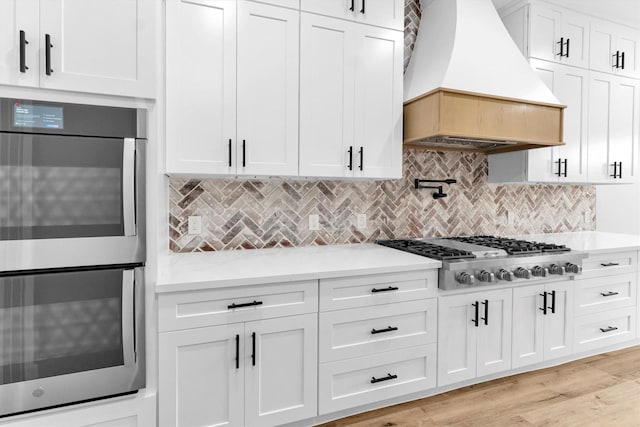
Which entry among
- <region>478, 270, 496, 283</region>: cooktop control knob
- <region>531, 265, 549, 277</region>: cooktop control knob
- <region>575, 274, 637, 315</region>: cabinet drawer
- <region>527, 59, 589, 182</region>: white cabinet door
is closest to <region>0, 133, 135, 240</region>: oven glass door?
<region>478, 270, 496, 283</region>: cooktop control knob

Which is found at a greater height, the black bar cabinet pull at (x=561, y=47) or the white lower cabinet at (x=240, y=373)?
the black bar cabinet pull at (x=561, y=47)

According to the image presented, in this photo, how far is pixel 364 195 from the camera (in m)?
2.92

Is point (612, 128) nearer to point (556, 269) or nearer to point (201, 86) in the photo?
point (556, 269)

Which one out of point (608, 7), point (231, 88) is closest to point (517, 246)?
point (231, 88)

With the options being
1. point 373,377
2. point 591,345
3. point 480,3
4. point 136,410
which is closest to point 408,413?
point 373,377

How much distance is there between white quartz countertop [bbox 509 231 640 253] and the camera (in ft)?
9.43

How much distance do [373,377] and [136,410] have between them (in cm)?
122

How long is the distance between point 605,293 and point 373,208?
1.94 m

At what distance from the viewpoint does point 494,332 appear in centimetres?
244

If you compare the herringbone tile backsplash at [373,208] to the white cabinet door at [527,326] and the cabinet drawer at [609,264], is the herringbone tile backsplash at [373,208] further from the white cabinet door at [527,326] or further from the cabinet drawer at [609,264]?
the white cabinet door at [527,326]

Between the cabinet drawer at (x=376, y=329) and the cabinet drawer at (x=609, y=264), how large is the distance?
58.2 inches

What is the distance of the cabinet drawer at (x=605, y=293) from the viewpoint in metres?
2.80

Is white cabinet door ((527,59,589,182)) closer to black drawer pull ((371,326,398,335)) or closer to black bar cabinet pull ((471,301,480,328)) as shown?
black bar cabinet pull ((471,301,480,328))

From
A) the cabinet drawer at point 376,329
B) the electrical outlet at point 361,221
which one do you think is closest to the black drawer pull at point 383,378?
the cabinet drawer at point 376,329
